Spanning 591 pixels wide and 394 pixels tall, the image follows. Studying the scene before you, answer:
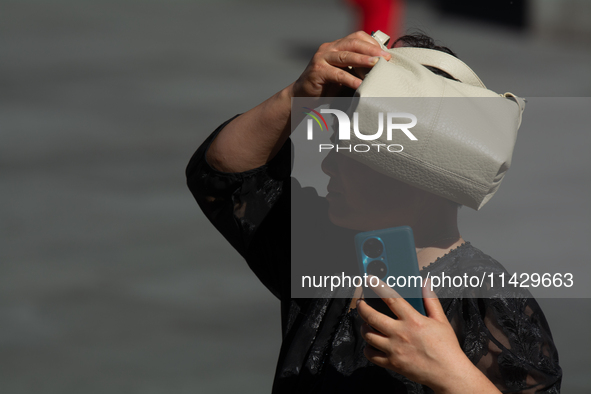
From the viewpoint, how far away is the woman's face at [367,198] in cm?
153

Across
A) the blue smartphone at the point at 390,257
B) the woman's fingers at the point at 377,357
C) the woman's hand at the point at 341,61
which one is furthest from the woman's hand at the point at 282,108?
the woman's fingers at the point at 377,357

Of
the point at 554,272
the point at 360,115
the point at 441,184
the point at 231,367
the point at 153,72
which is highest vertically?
the point at 360,115

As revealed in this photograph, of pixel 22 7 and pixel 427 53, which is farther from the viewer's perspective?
pixel 22 7

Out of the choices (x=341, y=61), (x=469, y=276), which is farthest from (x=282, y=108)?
(x=469, y=276)

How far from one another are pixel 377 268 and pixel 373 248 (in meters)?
0.04

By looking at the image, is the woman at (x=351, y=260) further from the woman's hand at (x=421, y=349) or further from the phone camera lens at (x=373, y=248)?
the phone camera lens at (x=373, y=248)

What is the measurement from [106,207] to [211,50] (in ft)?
10.6

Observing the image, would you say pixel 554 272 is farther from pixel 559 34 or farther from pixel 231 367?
pixel 559 34

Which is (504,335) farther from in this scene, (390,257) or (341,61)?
(341,61)

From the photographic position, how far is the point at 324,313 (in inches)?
63.0

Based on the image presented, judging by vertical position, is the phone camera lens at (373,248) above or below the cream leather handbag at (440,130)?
below

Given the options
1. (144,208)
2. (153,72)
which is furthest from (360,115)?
(153,72)

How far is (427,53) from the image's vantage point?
61.2 inches

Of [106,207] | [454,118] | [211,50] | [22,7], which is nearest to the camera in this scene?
[454,118]
